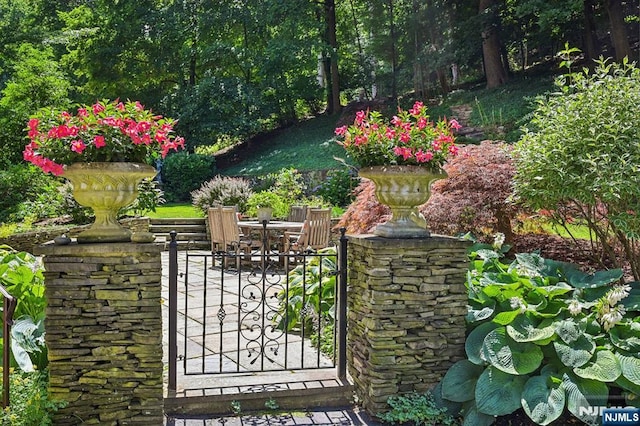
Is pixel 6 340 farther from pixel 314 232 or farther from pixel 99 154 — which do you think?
pixel 314 232

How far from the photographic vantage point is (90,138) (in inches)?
112

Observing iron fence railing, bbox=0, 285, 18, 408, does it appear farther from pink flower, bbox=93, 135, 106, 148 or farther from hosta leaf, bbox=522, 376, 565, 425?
hosta leaf, bbox=522, 376, 565, 425

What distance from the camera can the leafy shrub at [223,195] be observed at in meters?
11.0

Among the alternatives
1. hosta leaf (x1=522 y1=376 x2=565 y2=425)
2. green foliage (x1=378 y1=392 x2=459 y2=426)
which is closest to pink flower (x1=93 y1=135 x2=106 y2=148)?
green foliage (x1=378 y1=392 x2=459 y2=426)

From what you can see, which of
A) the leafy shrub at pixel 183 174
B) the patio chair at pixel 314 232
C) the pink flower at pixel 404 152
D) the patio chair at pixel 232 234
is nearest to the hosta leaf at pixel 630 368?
the pink flower at pixel 404 152

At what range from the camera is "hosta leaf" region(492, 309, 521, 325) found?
3.13 m

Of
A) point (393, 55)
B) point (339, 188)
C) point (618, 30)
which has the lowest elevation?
point (339, 188)

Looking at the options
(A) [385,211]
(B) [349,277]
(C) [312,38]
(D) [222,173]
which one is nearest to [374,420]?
(B) [349,277]

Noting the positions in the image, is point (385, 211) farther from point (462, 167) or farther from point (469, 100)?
point (469, 100)

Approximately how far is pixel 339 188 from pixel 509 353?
10163mm

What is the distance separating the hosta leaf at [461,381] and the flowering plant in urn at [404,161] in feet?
2.80

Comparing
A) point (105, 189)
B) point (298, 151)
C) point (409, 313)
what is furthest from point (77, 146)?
point (298, 151)

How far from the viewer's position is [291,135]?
20266 mm

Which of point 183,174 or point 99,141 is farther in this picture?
point 183,174
